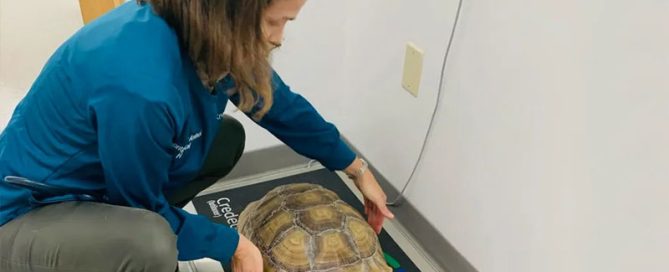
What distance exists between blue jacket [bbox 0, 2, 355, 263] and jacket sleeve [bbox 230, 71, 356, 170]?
0.20 metres

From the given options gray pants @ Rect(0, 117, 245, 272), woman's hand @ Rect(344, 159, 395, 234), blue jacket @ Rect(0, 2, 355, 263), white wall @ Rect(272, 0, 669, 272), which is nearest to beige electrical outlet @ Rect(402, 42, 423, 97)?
white wall @ Rect(272, 0, 669, 272)

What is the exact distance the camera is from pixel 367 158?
195 cm

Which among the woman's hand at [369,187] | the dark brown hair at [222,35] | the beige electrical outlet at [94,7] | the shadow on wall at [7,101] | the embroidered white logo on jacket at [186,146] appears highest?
the dark brown hair at [222,35]

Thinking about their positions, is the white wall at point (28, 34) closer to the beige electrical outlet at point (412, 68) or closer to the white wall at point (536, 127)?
the white wall at point (536, 127)

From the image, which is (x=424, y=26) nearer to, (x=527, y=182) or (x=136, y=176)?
(x=527, y=182)

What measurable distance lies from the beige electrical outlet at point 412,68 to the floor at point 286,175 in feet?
1.21

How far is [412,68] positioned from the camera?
5.28ft

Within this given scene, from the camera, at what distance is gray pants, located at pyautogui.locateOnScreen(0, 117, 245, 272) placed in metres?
1.03

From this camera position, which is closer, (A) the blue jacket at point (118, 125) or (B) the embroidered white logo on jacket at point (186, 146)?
(A) the blue jacket at point (118, 125)

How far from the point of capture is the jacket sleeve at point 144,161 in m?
0.91

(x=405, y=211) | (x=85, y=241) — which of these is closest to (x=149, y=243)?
(x=85, y=241)

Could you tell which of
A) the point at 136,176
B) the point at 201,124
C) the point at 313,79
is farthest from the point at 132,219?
the point at 313,79

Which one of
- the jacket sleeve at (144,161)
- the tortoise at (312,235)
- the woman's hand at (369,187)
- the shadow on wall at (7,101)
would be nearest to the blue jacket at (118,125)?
the jacket sleeve at (144,161)

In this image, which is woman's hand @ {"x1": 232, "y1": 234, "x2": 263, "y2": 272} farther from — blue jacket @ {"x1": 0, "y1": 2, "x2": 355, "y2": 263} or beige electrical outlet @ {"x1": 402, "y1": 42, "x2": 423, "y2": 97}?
beige electrical outlet @ {"x1": 402, "y1": 42, "x2": 423, "y2": 97}
